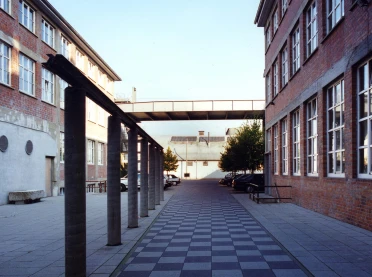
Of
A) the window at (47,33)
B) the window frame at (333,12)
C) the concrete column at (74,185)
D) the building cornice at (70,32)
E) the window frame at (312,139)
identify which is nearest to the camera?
the concrete column at (74,185)

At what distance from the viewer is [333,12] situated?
13219 mm

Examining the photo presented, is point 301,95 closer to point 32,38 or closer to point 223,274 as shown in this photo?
point 223,274

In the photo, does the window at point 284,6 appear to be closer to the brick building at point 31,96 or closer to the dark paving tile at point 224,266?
the brick building at point 31,96

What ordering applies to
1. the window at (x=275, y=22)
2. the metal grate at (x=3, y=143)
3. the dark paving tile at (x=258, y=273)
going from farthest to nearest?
the window at (x=275, y=22) < the metal grate at (x=3, y=143) < the dark paving tile at (x=258, y=273)

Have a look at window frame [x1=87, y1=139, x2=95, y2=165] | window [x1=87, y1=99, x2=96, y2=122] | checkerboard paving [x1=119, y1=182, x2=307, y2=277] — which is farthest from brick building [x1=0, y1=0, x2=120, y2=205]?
checkerboard paving [x1=119, y1=182, x2=307, y2=277]

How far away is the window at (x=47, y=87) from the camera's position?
25172mm

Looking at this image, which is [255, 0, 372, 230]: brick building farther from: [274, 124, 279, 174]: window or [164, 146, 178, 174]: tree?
[164, 146, 178, 174]: tree

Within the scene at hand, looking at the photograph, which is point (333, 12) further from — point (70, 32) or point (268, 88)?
point (70, 32)

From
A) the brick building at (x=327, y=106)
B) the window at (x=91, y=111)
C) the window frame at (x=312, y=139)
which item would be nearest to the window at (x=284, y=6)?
the brick building at (x=327, y=106)

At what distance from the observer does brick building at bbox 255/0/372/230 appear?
1047 cm

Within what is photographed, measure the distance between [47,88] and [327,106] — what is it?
1802 centimetres

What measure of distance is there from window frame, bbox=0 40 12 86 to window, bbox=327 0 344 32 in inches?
576

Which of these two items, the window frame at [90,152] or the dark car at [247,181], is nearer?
the dark car at [247,181]

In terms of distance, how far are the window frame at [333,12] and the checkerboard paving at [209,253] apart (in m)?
6.66
